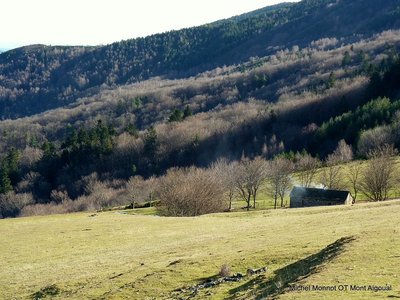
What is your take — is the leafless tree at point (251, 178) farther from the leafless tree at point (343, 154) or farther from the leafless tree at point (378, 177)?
the leafless tree at point (343, 154)

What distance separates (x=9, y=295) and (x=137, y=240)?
16114mm

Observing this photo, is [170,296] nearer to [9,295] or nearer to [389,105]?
[9,295]

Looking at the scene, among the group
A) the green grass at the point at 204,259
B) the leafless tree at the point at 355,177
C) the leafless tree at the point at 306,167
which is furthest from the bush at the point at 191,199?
the leafless tree at the point at 306,167

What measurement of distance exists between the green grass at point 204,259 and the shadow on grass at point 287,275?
0.07 metres

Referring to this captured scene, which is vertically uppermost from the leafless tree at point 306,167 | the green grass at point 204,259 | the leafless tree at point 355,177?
the green grass at point 204,259

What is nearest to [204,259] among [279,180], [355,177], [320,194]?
[320,194]

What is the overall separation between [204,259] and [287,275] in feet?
28.8

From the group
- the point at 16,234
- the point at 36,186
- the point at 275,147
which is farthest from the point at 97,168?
the point at 16,234

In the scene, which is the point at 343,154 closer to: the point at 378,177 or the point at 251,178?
the point at 251,178

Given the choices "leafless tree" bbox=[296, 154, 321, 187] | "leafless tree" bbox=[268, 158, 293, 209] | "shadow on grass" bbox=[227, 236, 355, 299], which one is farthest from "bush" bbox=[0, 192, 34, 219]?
"shadow on grass" bbox=[227, 236, 355, 299]

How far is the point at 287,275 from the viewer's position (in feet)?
71.5

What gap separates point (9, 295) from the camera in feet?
101

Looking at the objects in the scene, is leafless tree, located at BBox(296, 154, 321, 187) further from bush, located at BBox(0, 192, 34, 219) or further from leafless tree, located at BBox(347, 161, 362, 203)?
bush, located at BBox(0, 192, 34, 219)

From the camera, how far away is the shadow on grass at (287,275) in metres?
19.5
